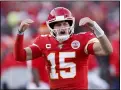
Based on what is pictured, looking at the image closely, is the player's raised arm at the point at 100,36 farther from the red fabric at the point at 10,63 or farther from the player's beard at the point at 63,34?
the red fabric at the point at 10,63

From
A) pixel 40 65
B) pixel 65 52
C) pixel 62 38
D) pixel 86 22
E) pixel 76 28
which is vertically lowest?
pixel 40 65

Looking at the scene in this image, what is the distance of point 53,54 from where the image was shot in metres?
4.32

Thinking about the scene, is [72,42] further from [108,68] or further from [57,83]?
[108,68]

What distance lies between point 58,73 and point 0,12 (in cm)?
386

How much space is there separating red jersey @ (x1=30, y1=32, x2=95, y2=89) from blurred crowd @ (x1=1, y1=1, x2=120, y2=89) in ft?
8.24

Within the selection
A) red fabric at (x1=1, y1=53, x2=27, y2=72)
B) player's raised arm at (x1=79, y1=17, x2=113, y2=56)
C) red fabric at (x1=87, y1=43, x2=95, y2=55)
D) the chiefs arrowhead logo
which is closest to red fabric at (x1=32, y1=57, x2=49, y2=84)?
red fabric at (x1=1, y1=53, x2=27, y2=72)

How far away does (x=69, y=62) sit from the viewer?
4.29 meters

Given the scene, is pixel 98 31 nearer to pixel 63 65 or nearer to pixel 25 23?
pixel 63 65

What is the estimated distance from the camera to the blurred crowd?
24.2ft

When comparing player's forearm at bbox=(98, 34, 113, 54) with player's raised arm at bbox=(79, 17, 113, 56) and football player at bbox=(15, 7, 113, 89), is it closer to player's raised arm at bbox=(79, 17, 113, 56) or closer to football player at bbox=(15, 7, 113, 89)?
player's raised arm at bbox=(79, 17, 113, 56)

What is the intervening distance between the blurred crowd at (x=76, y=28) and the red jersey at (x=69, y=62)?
2511 millimetres

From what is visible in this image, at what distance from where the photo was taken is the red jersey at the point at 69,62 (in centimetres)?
427

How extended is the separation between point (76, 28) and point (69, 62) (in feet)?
11.0

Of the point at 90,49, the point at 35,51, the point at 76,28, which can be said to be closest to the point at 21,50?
the point at 35,51
